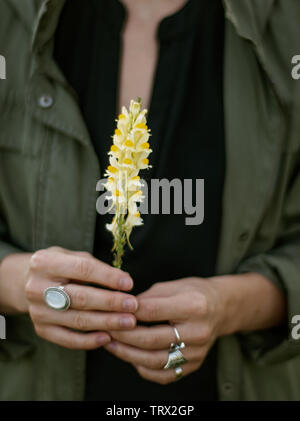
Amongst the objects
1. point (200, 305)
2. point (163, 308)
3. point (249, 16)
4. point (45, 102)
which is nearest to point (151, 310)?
point (163, 308)

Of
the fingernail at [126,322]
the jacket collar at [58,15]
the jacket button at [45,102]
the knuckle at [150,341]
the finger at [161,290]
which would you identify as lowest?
the knuckle at [150,341]

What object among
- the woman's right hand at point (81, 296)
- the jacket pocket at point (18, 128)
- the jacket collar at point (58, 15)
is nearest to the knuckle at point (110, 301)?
the woman's right hand at point (81, 296)

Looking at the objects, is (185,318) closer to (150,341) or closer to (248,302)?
(150,341)

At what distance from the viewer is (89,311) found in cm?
134

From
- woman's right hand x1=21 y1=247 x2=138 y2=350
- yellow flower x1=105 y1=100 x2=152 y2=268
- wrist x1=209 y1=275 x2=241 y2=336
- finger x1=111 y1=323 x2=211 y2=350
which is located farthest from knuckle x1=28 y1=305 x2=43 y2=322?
wrist x1=209 y1=275 x2=241 y2=336

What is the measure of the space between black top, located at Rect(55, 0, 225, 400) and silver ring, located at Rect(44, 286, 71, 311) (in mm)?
301

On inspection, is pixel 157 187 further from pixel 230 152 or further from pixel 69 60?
pixel 69 60

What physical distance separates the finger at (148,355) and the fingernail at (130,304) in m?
0.17

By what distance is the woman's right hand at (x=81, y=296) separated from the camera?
1.28 meters

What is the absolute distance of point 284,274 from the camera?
5.12 ft

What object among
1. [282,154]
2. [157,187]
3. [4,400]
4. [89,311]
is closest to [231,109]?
[282,154]

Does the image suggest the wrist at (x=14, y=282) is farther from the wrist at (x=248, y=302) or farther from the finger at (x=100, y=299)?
the wrist at (x=248, y=302)

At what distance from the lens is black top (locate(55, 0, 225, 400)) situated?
156cm

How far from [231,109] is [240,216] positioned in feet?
1.22
